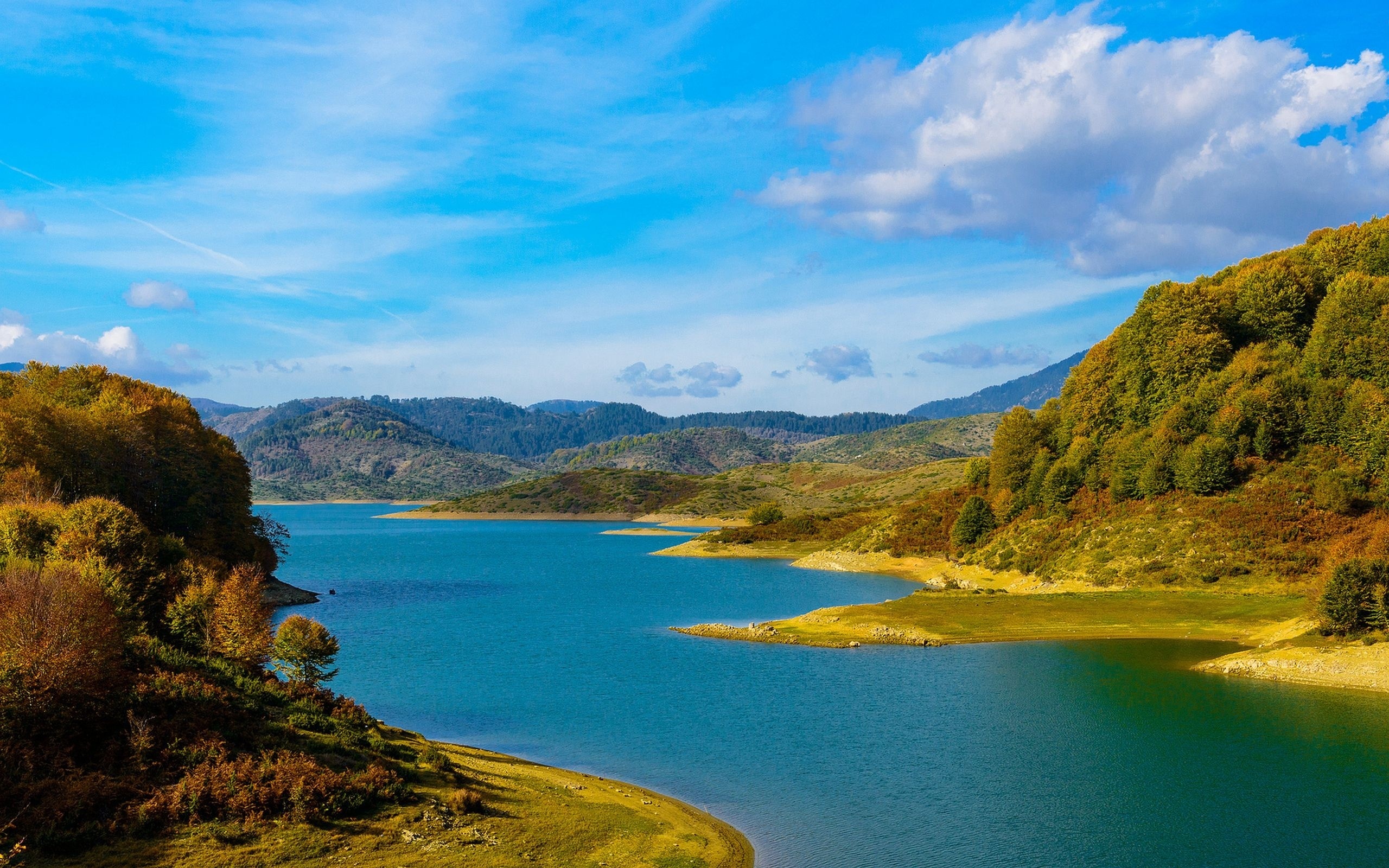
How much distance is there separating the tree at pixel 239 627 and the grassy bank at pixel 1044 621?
38435mm

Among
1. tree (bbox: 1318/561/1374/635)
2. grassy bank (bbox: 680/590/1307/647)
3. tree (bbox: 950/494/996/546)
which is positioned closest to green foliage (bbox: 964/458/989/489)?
tree (bbox: 950/494/996/546)

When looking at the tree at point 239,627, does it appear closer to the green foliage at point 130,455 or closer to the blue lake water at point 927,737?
the blue lake water at point 927,737

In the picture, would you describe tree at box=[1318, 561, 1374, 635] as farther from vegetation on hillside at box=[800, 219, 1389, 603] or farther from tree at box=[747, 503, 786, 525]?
tree at box=[747, 503, 786, 525]

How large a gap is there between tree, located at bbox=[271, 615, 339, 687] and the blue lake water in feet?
21.9

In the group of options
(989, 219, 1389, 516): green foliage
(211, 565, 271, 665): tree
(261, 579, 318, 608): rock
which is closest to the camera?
(211, 565, 271, 665): tree

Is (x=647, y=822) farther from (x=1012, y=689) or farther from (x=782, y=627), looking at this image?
(x=782, y=627)

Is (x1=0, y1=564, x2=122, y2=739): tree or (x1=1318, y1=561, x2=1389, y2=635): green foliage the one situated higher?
(x1=0, y1=564, x2=122, y2=739): tree

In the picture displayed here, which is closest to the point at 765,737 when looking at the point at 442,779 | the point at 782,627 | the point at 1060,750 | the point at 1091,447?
the point at 1060,750

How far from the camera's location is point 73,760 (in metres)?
24.1

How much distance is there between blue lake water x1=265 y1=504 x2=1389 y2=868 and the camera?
28.3 meters

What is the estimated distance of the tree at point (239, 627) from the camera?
35.4 metres

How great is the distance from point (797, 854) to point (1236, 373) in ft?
284

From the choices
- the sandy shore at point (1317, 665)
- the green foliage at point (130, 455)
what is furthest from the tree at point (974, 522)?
the green foliage at point (130, 455)

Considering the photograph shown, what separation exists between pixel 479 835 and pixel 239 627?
17.1 meters
